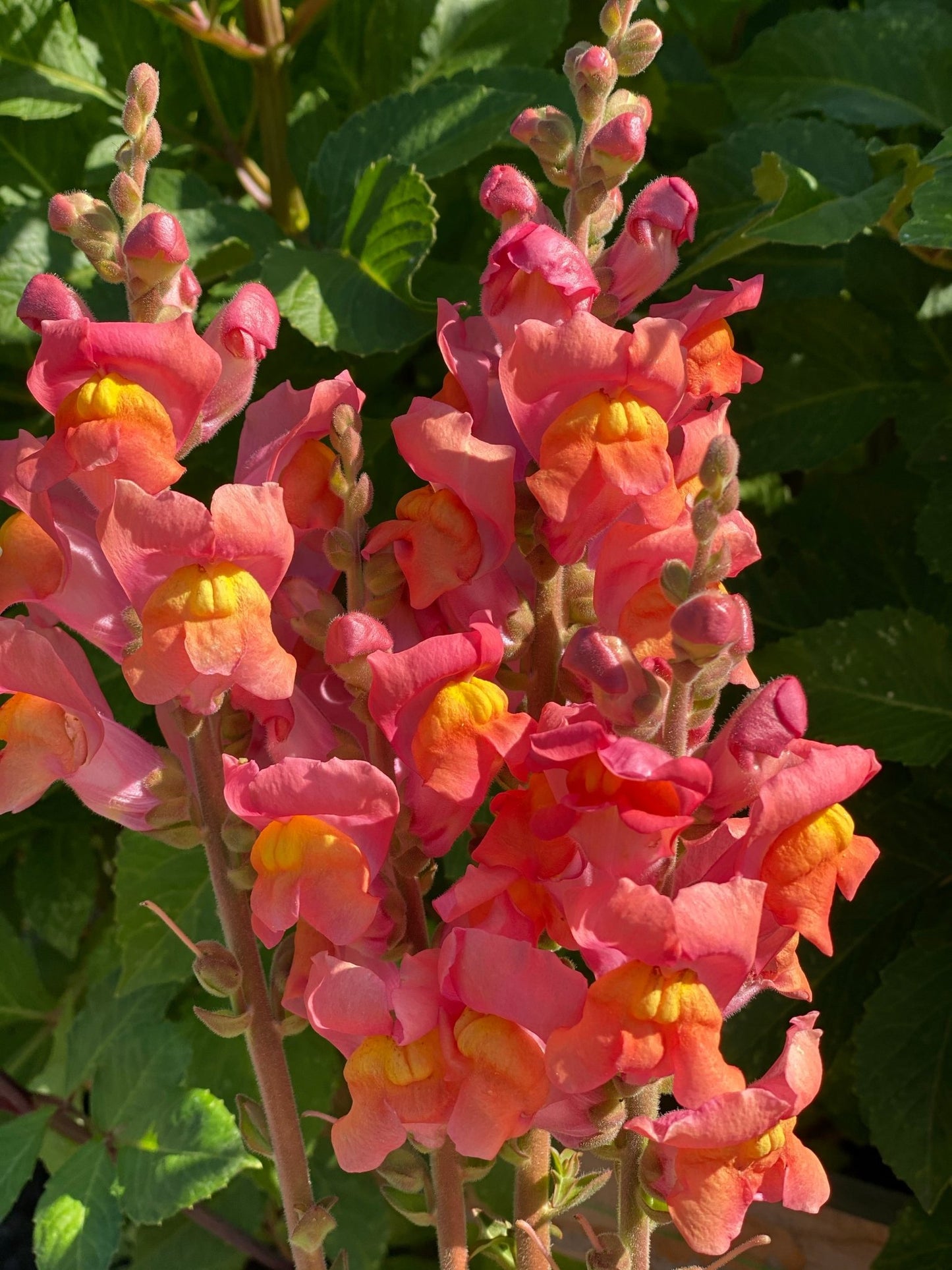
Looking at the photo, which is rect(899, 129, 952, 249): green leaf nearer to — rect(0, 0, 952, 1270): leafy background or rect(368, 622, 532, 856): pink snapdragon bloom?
rect(0, 0, 952, 1270): leafy background

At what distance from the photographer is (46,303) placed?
19.6 inches

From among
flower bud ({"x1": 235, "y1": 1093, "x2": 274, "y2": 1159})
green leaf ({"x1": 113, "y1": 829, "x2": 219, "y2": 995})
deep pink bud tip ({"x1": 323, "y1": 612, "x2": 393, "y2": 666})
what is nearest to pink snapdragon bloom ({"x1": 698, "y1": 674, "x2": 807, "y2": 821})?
deep pink bud tip ({"x1": 323, "y1": 612, "x2": 393, "y2": 666})

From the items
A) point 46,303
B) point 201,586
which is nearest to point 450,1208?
point 201,586

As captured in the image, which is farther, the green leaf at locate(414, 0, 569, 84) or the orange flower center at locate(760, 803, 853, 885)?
the green leaf at locate(414, 0, 569, 84)

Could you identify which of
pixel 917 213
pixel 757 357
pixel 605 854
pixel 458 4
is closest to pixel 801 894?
pixel 605 854

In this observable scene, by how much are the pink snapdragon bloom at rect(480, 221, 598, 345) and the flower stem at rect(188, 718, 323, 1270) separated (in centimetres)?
18

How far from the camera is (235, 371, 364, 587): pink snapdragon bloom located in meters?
0.50

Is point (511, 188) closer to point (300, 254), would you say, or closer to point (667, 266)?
point (667, 266)

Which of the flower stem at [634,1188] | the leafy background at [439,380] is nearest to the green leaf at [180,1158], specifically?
the leafy background at [439,380]

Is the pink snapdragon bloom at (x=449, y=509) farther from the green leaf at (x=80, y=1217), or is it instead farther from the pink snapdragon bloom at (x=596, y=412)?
the green leaf at (x=80, y=1217)

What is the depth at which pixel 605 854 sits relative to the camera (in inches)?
16.7

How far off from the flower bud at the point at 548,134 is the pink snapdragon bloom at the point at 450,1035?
29 cm

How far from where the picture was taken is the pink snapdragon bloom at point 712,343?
20.6 inches

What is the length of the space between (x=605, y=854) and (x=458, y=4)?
74cm
